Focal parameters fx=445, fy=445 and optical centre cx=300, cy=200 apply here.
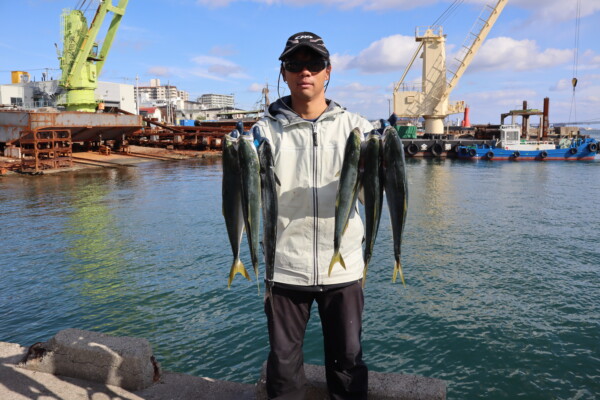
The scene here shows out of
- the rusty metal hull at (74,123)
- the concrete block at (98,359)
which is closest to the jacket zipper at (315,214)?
the concrete block at (98,359)

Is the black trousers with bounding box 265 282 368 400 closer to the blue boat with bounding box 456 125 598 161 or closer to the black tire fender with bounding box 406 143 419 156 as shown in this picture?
the blue boat with bounding box 456 125 598 161

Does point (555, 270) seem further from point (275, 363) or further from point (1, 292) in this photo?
point (1, 292)

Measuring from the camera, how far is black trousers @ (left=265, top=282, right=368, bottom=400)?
3242 mm

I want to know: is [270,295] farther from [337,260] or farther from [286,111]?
[286,111]

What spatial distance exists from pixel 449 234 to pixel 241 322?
9.30 metres

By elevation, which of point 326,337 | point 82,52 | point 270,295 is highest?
point 82,52

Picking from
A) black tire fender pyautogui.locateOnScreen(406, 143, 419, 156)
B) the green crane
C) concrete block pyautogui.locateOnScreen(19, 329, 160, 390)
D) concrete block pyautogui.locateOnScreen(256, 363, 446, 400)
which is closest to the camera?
concrete block pyautogui.locateOnScreen(256, 363, 446, 400)

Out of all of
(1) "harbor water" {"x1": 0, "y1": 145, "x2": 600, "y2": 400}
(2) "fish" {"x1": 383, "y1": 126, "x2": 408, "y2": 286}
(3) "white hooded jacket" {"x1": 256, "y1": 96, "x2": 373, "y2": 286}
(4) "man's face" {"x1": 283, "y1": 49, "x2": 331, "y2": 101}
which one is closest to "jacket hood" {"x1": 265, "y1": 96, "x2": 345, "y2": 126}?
(3) "white hooded jacket" {"x1": 256, "y1": 96, "x2": 373, "y2": 286}

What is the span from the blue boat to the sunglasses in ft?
158

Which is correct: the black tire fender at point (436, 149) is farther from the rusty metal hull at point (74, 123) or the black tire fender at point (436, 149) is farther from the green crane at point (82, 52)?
the green crane at point (82, 52)

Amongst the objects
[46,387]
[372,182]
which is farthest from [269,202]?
[46,387]

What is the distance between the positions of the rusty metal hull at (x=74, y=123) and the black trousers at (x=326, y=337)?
32.7m

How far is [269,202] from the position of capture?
3.18 meters

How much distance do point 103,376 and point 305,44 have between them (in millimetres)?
3845
